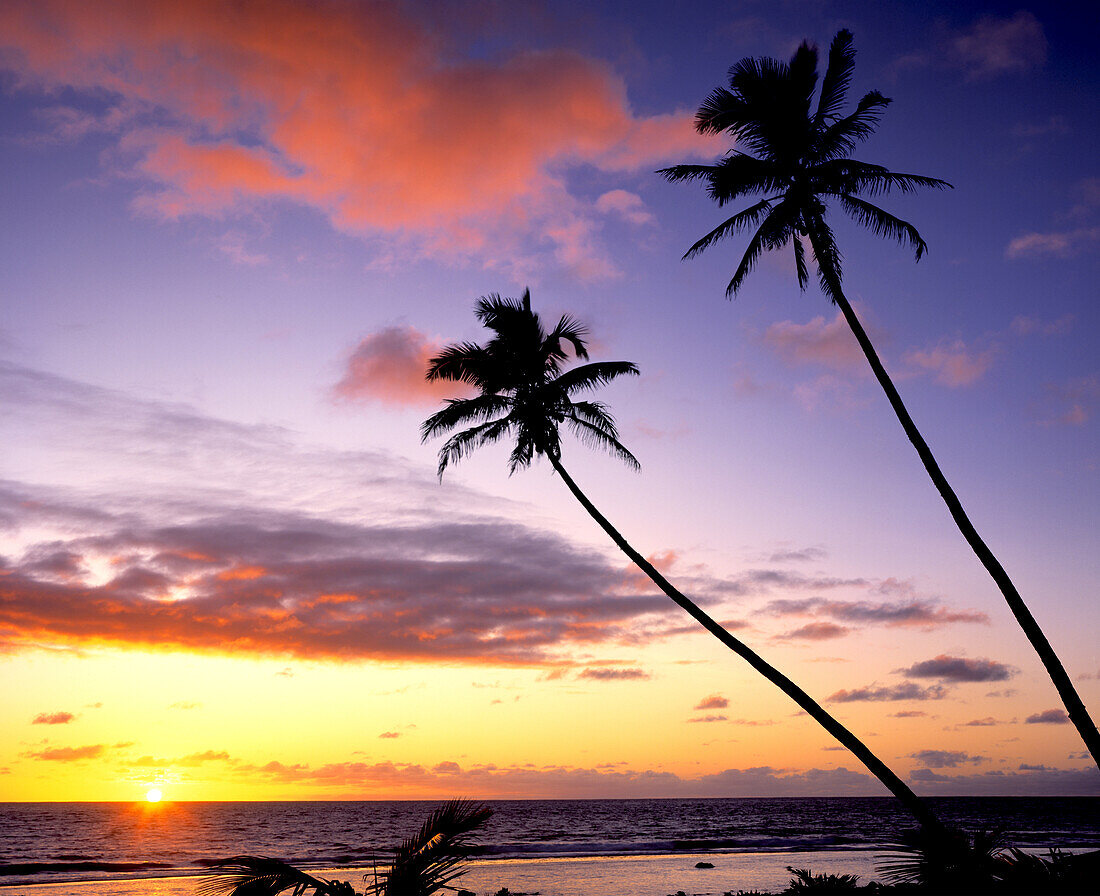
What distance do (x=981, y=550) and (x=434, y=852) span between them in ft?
40.7

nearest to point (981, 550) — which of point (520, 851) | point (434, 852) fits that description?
point (434, 852)

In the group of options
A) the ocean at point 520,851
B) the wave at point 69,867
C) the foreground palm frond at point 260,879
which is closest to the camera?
the foreground palm frond at point 260,879

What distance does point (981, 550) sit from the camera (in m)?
15.4

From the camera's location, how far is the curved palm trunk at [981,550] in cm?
1441

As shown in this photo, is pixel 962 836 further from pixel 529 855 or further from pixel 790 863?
pixel 529 855

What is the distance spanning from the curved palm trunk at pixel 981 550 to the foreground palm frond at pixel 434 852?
11678mm

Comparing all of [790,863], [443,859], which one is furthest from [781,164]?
[790,863]

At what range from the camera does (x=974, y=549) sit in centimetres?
1551

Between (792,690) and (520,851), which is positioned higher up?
(792,690)

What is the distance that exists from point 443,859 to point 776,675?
1132 centimetres

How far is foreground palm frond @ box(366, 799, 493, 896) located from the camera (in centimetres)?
731

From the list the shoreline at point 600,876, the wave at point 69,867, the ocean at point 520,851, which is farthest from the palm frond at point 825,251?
the wave at point 69,867

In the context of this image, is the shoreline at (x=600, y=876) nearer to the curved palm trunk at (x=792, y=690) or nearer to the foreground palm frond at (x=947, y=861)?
the curved palm trunk at (x=792, y=690)

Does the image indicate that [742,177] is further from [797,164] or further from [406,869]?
[406,869]
